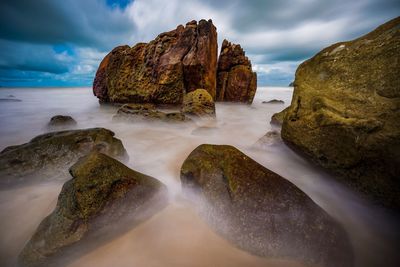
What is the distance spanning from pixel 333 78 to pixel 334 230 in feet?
7.46

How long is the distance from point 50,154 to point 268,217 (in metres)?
3.52

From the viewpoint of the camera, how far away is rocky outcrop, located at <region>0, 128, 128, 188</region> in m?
2.99

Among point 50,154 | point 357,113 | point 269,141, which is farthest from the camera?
point 269,141

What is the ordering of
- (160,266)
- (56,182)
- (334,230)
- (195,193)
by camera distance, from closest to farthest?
(160,266)
(334,230)
(195,193)
(56,182)

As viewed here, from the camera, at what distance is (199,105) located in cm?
791

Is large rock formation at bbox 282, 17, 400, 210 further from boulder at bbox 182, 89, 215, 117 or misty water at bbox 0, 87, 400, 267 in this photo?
boulder at bbox 182, 89, 215, 117

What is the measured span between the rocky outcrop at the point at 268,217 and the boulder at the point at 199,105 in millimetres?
5478

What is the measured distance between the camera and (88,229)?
1.89 metres

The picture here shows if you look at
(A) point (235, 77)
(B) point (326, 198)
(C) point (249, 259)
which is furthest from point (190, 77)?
(C) point (249, 259)

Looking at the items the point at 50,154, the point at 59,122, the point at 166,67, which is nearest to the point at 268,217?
the point at 50,154

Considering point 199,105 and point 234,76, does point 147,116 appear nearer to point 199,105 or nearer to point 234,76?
point 199,105

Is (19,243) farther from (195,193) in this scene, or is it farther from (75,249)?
(195,193)

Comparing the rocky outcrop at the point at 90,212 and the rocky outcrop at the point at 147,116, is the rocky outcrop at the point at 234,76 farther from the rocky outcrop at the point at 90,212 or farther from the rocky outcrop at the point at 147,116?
the rocky outcrop at the point at 90,212

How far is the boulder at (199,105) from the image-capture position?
7.78m
